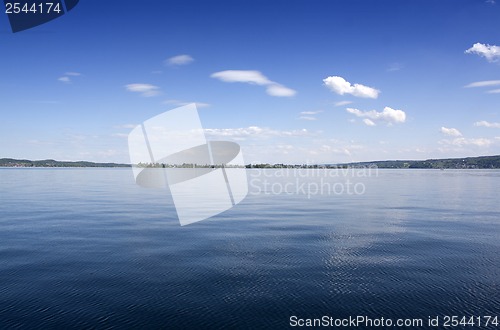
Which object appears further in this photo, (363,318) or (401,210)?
(401,210)

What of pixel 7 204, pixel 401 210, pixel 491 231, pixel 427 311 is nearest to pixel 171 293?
pixel 427 311

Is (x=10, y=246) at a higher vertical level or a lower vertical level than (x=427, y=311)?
higher

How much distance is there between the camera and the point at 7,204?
5325 cm

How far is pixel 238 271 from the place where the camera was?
22.1m

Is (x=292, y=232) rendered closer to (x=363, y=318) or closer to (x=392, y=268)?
(x=392, y=268)

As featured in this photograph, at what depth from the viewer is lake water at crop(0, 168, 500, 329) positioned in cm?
1664

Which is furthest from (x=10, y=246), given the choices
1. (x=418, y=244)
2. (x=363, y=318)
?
(x=418, y=244)

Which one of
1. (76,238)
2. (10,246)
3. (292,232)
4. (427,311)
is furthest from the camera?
(292,232)

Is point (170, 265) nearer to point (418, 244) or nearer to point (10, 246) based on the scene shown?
point (10, 246)

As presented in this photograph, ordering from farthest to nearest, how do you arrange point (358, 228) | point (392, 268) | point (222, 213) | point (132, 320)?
1. point (222, 213)
2. point (358, 228)
3. point (392, 268)
4. point (132, 320)

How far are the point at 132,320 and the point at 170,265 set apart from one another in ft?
24.4

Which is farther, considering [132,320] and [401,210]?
[401,210]

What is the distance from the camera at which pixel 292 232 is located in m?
33.7

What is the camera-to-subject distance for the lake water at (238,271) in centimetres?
1664
